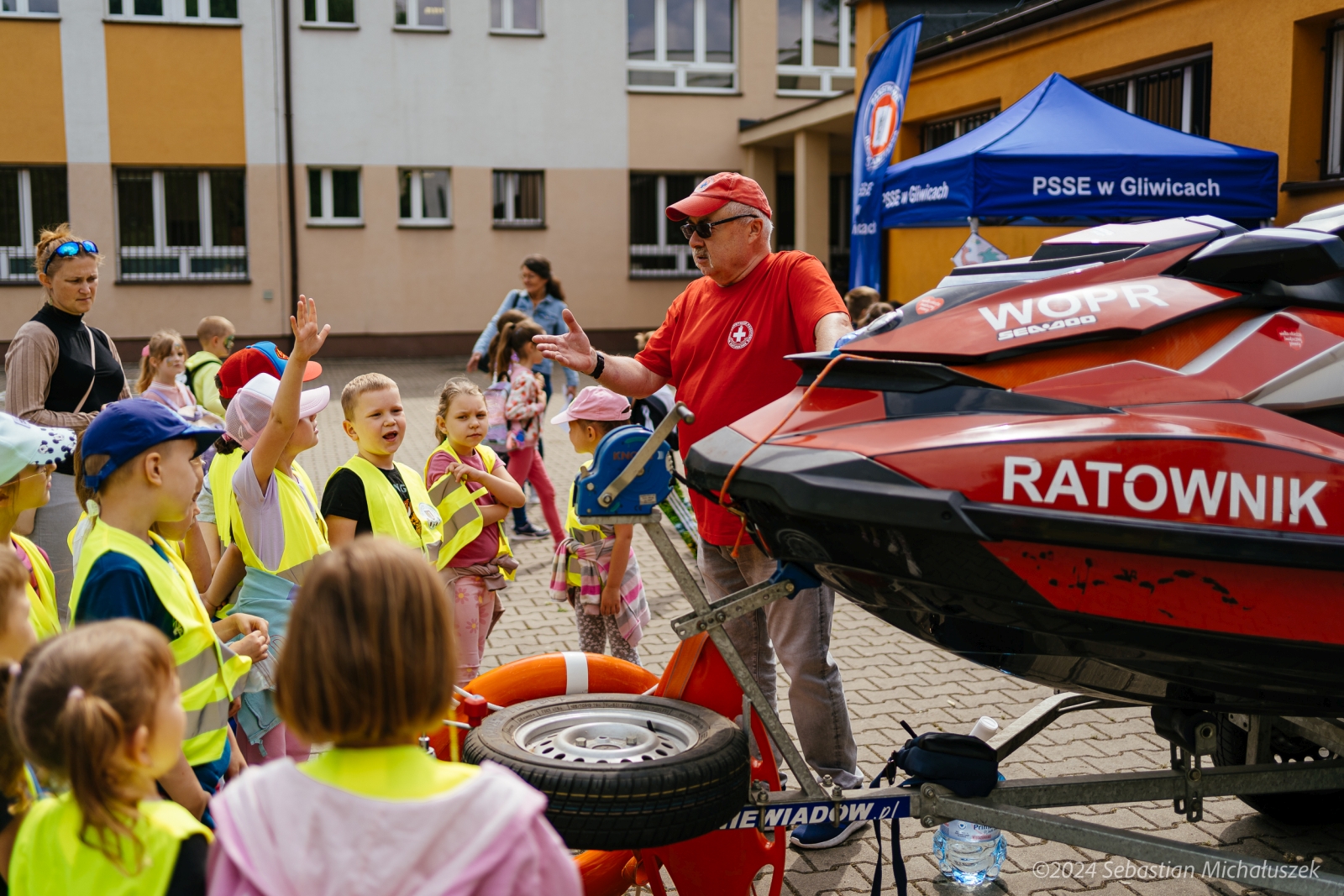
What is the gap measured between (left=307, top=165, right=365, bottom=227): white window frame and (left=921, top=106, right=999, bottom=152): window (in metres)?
11.4

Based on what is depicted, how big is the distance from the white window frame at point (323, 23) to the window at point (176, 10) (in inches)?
47.8


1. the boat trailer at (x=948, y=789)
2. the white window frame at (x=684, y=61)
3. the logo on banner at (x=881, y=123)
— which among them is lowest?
the boat trailer at (x=948, y=789)

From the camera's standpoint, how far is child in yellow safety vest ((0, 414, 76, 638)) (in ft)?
9.87

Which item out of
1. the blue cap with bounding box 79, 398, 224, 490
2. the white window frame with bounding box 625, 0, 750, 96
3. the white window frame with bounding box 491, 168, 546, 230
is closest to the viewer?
the blue cap with bounding box 79, 398, 224, 490

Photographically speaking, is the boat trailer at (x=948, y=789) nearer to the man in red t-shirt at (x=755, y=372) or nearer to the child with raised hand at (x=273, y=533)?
the man in red t-shirt at (x=755, y=372)

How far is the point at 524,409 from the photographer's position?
27.5 feet

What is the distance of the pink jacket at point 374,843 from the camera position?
1.70m

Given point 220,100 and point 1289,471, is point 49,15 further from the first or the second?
point 1289,471

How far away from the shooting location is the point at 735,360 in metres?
3.99

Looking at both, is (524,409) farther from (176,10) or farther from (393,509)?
(176,10)

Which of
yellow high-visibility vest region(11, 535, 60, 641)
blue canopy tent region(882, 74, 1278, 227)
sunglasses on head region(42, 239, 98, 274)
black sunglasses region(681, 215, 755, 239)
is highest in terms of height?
blue canopy tent region(882, 74, 1278, 227)

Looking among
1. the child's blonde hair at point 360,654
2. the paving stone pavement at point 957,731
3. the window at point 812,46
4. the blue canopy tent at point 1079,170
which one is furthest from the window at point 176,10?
the child's blonde hair at point 360,654

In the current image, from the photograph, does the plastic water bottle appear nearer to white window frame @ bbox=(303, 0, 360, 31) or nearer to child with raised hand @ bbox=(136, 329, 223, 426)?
child with raised hand @ bbox=(136, 329, 223, 426)

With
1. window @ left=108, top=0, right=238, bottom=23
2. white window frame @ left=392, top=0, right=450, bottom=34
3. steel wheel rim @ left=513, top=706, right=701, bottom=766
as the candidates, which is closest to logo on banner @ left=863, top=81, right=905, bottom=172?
steel wheel rim @ left=513, top=706, right=701, bottom=766
